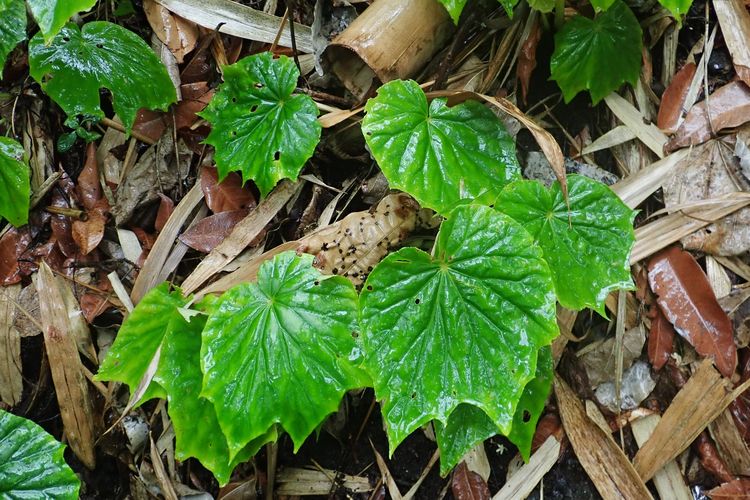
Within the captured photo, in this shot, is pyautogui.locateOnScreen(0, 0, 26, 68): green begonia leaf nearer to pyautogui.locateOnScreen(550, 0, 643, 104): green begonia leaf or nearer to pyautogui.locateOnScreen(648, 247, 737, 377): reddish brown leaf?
pyautogui.locateOnScreen(550, 0, 643, 104): green begonia leaf

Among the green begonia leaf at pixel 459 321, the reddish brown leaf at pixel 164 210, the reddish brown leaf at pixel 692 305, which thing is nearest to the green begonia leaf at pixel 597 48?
the reddish brown leaf at pixel 692 305

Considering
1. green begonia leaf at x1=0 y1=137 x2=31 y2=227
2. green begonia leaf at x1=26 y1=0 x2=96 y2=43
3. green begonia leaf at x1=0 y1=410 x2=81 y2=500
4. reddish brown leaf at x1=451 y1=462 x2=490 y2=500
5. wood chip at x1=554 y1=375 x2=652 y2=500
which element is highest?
green begonia leaf at x1=26 y1=0 x2=96 y2=43

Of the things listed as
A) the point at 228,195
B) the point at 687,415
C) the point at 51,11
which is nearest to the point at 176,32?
the point at 228,195

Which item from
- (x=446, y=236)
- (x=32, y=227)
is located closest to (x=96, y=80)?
(x=32, y=227)

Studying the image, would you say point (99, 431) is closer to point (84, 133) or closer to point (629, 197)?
point (84, 133)

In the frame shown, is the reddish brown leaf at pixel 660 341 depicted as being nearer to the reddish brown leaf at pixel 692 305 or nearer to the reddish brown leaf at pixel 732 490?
the reddish brown leaf at pixel 692 305

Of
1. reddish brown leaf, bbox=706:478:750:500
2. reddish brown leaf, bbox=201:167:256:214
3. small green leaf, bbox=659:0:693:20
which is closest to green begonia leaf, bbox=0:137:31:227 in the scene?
reddish brown leaf, bbox=201:167:256:214
